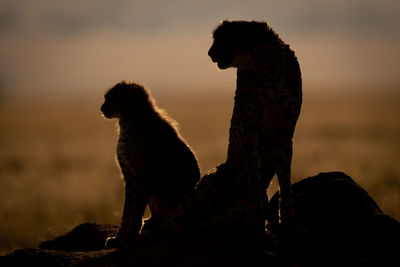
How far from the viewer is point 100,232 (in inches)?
249

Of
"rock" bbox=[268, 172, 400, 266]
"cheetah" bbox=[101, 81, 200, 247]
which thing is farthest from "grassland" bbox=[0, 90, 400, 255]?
"rock" bbox=[268, 172, 400, 266]

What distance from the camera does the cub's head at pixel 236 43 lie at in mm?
4676

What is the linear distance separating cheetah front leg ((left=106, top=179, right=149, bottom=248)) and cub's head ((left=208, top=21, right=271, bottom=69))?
151 centimetres

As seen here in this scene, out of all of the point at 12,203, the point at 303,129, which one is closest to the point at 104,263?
A: the point at 12,203

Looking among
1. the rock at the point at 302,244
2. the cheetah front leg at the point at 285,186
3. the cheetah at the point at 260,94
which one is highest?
the cheetah at the point at 260,94

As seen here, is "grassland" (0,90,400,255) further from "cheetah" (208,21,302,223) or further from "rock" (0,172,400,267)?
"cheetah" (208,21,302,223)

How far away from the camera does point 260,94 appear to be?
15.7ft

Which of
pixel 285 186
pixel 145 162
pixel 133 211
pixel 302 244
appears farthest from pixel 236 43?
pixel 133 211

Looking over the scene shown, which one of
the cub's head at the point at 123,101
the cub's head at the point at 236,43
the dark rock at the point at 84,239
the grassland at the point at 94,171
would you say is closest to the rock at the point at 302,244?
the dark rock at the point at 84,239

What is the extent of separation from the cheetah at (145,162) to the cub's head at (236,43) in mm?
1257

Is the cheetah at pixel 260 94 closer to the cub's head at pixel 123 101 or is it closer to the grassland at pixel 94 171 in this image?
the cub's head at pixel 123 101

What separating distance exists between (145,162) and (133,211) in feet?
1.61

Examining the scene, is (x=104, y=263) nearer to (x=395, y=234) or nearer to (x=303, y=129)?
(x=395, y=234)

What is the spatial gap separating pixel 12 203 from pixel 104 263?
5.97 meters
